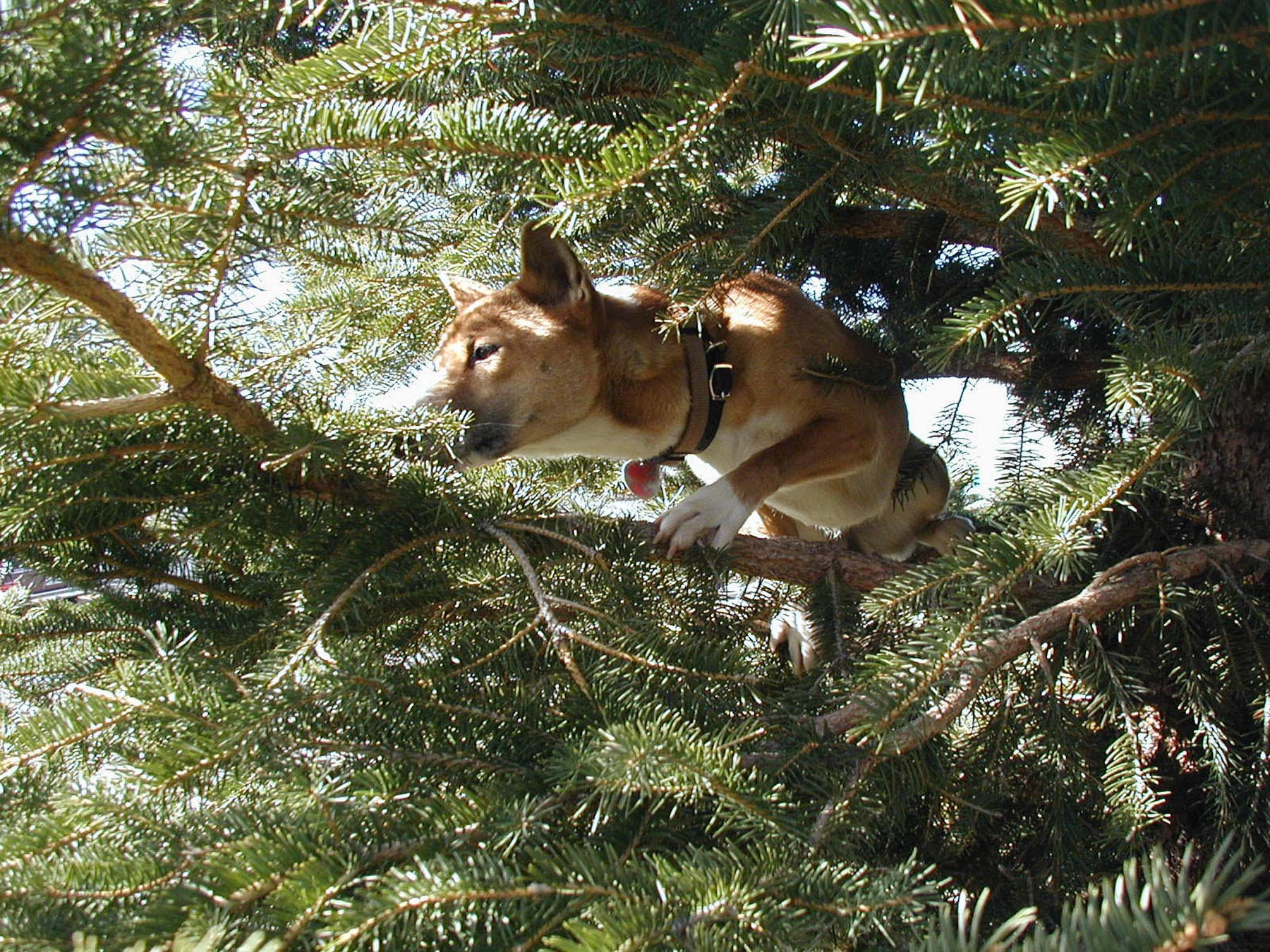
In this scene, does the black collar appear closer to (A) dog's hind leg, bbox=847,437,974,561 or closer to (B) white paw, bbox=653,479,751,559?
(B) white paw, bbox=653,479,751,559

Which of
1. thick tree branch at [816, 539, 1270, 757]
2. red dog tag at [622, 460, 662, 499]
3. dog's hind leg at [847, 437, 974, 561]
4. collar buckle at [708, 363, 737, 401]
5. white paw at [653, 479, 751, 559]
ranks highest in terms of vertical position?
→ thick tree branch at [816, 539, 1270, 757]

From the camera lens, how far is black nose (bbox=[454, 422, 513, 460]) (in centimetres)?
227

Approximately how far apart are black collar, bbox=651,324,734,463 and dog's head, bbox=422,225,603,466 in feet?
0.82

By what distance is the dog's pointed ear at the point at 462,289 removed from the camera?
7.11 feet

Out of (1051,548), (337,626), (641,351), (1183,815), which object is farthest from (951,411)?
(337,626)

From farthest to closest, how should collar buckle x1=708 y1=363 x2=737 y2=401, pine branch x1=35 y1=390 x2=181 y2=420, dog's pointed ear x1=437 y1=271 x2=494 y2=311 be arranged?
1. collar buckle x1=708 y1=363 x2=737 y2=401
2. dog's pointed ear x1=437 y1=271 x2=494 y2=311
3. pine branch x1=35 y1=390 x2=181 y2=420

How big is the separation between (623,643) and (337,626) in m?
0.42

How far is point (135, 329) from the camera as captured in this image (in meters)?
1.03

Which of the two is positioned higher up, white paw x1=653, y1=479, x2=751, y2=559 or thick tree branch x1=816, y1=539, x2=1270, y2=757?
thick tree branch x1=816, y1=539, x2=1270, y2=757

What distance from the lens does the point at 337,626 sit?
1.34m

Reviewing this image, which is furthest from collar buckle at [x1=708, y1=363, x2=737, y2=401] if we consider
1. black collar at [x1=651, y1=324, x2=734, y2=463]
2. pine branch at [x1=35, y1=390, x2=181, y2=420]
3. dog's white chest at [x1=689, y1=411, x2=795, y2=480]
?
pine branch at [x1=35, y1=390, x2=181, y2=420]

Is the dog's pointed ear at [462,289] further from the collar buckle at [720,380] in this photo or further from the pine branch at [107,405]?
the pine branch at [107,405]

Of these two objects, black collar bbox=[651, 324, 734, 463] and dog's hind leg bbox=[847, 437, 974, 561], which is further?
dog's hind leg bbox=[847, 437, 974, 561]

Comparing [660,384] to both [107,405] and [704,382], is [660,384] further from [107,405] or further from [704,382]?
[107,405]
